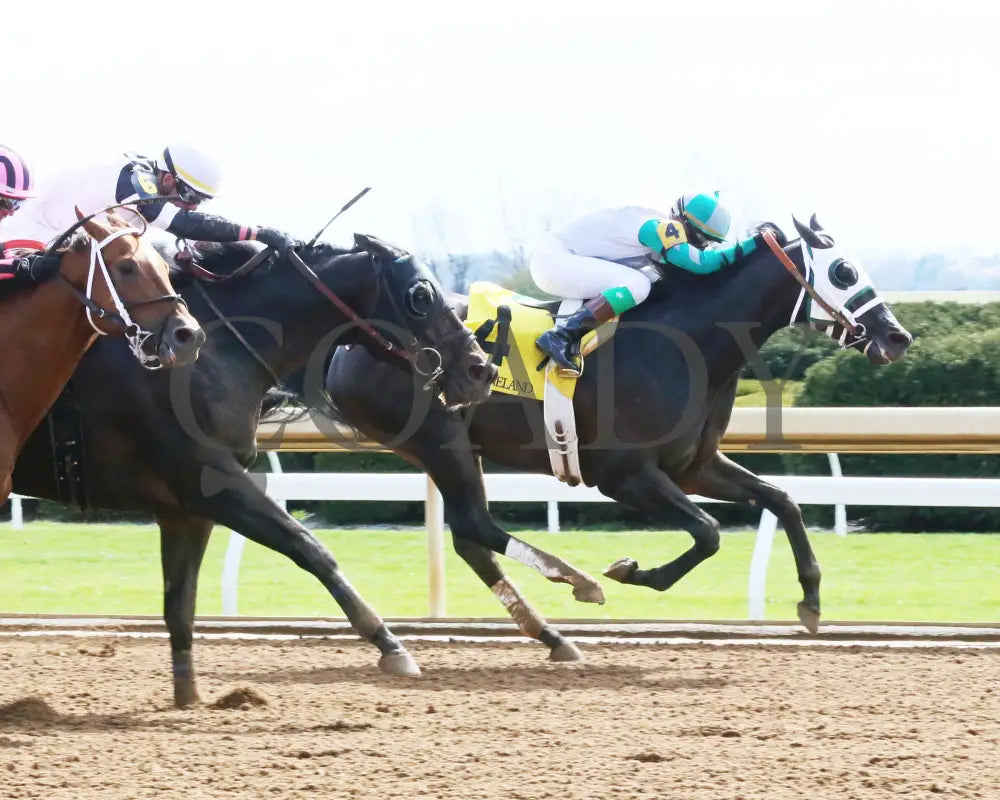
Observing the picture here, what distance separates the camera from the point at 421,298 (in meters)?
5.46

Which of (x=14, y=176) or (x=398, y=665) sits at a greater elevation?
(x=14, y=176)

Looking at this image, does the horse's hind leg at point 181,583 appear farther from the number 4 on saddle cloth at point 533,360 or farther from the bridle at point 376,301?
the number 4 on saddle cloth at point 533,360

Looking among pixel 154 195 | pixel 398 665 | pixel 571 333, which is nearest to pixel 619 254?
pixel 571 333

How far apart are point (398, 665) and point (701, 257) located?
88.5 inches

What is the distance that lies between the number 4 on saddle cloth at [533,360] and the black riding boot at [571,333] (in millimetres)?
36

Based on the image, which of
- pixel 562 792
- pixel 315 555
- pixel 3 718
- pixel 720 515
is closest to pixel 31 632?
pixel 3 718

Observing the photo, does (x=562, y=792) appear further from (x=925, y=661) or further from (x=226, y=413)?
(x=925, y=661)

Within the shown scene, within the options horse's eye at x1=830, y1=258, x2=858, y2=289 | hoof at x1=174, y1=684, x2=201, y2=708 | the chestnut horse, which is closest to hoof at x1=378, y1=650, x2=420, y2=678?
hoof at x1=174, y1=684, x2=201, y2=708

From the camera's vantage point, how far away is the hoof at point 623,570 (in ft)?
19.9

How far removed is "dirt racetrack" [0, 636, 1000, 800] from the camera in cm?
403

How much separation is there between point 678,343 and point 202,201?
198 cm

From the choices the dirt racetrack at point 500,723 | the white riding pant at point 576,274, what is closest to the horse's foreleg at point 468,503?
the dirt racetrack at point 500,723

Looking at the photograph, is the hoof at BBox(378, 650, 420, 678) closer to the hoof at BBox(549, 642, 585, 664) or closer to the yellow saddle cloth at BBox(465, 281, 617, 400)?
the hoof at BBox(549, 642, 585, 664)

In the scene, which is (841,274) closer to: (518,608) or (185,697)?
(518,608)
